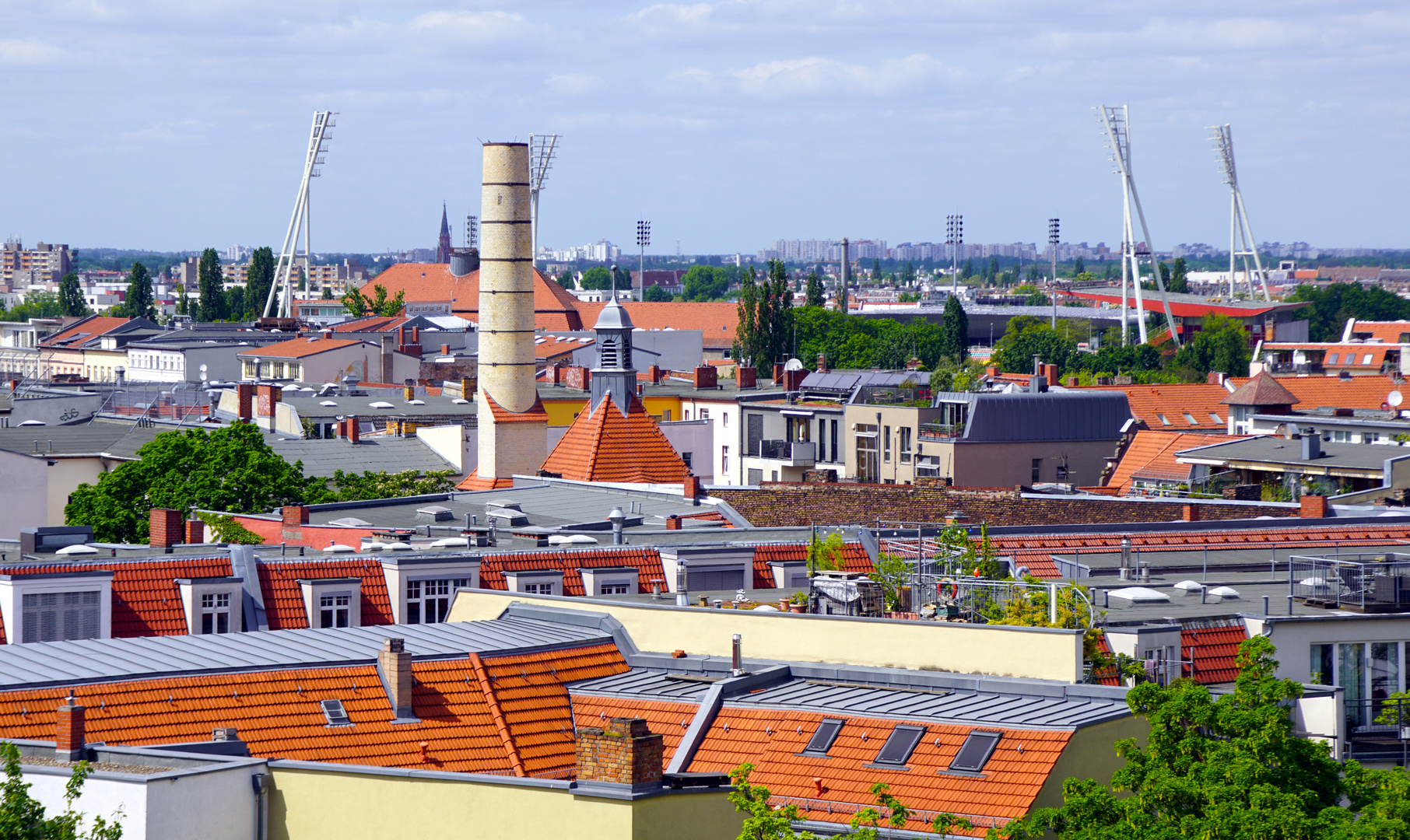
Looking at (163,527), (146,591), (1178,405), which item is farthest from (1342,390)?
(146,591)

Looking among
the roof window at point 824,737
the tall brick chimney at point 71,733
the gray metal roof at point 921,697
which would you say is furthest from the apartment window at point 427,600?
the tall brick chimney at point 71,733

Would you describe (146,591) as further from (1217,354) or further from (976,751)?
(1217,354)

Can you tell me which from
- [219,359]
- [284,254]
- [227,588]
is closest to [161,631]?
[227,588]

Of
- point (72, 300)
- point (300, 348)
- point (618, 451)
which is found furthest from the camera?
point (72, 300)

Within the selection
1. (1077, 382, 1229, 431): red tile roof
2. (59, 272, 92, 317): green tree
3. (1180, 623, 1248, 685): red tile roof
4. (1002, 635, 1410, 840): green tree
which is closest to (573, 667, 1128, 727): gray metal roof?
(1002, 635, 1410, 840): green tree

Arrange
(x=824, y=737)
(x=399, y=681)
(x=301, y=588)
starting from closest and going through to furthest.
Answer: (x=824, y=737) < (x=399, y=681) < (x=301, y=588)

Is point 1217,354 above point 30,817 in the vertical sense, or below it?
→ below

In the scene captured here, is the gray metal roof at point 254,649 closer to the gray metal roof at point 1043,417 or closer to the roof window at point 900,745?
the roof window at point 900,745
